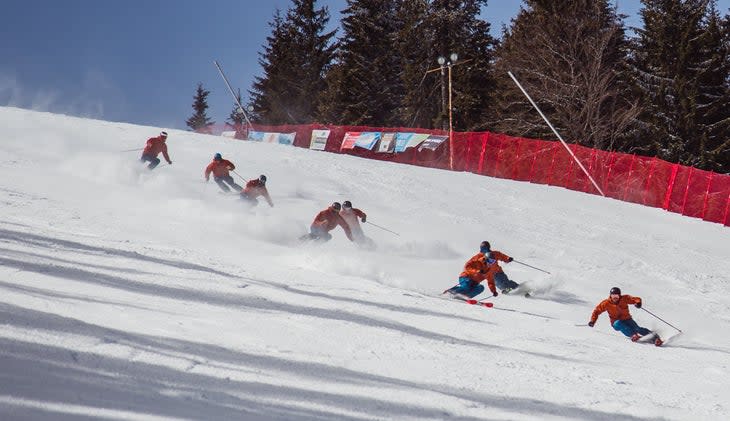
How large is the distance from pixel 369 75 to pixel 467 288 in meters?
34.8

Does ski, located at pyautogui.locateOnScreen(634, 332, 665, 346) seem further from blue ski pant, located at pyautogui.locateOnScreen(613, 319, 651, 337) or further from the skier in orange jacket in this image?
the skier in orange jacket

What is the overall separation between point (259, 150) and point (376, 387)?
2053 cm

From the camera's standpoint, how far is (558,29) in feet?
115

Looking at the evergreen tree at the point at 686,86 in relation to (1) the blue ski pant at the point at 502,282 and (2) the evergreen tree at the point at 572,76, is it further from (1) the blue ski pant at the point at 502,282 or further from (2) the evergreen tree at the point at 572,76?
(1) the blue ski pant at the point at 502,282

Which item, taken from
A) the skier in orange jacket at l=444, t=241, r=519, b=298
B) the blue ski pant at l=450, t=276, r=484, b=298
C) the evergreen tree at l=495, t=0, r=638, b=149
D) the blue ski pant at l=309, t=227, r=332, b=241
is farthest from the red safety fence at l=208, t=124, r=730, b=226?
the blue ski pant at l=450, t=276, r=484, b=298

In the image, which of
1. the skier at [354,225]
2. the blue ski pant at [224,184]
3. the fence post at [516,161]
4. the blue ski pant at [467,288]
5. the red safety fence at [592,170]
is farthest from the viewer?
the fence post at [516,161]

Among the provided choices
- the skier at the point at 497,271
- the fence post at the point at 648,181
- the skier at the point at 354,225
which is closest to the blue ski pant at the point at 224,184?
the skier at the point at 354,225

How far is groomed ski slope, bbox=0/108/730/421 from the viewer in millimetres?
3818

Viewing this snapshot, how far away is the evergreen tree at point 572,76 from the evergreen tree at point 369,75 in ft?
30.3

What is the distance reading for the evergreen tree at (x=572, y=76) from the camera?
33.0 meters

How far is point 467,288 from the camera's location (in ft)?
33.8

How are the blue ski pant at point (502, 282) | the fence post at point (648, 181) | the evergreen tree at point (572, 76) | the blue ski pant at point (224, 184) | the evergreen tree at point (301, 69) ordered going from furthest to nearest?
A: the evergreen tree at point (301, 69), the evergreen tree at point (572, 76), the fence post at point (648, 181), the blue ski pant at point (224, 184), the blue ski pant at point (502, 282)

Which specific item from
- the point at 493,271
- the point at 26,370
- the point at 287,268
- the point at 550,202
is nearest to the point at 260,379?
the point at 26,370

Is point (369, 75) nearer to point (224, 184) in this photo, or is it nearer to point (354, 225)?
point (224, 184)
